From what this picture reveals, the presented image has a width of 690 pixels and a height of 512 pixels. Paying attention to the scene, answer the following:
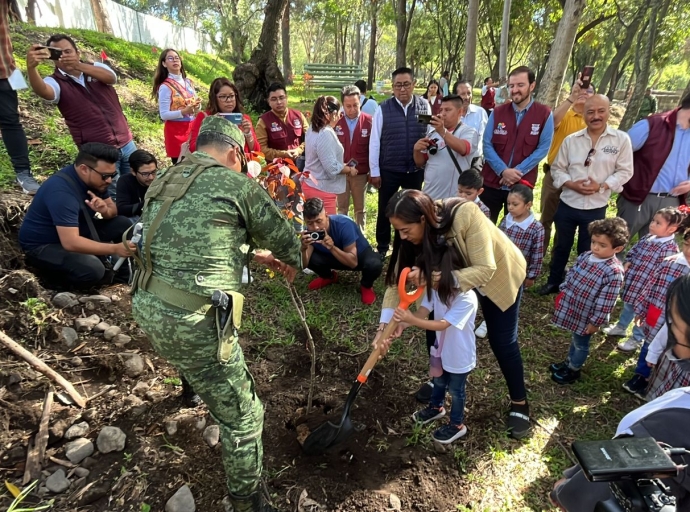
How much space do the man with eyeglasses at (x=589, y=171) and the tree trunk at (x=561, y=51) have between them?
267 cm

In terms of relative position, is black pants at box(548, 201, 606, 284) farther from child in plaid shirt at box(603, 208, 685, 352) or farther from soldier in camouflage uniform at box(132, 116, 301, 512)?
soldier in camouflage uniform at box(132, 116, 301, 512)

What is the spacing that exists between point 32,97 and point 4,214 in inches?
135

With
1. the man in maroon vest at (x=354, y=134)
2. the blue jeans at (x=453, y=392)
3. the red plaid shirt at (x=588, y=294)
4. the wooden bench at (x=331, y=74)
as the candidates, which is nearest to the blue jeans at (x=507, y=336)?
the blue jeans at (x=453, y=392)

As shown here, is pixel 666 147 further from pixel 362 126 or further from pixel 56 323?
pixel 56 323

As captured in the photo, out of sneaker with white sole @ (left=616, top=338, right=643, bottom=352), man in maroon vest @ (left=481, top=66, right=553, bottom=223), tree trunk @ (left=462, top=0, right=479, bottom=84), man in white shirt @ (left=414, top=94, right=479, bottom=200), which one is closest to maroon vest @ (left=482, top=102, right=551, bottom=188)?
man in maroon vest @ (left=481, top=66, right=553, bottom=223)

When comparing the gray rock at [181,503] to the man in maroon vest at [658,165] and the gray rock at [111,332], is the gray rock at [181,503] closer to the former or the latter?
the gray rock at [111,332]

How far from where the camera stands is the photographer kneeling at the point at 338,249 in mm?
3582

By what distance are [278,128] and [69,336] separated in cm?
294

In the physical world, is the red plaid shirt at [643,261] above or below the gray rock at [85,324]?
above

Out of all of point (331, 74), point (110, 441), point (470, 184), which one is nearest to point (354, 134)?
point (470, 184)

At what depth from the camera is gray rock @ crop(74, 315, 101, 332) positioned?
3123mm

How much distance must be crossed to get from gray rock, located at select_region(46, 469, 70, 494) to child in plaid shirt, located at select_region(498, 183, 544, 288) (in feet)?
11.9

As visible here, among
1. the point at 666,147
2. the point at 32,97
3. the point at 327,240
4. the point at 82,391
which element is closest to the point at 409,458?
the point at 327,240

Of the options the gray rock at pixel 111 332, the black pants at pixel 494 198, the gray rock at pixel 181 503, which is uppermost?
the black pants at pixel 494 198
